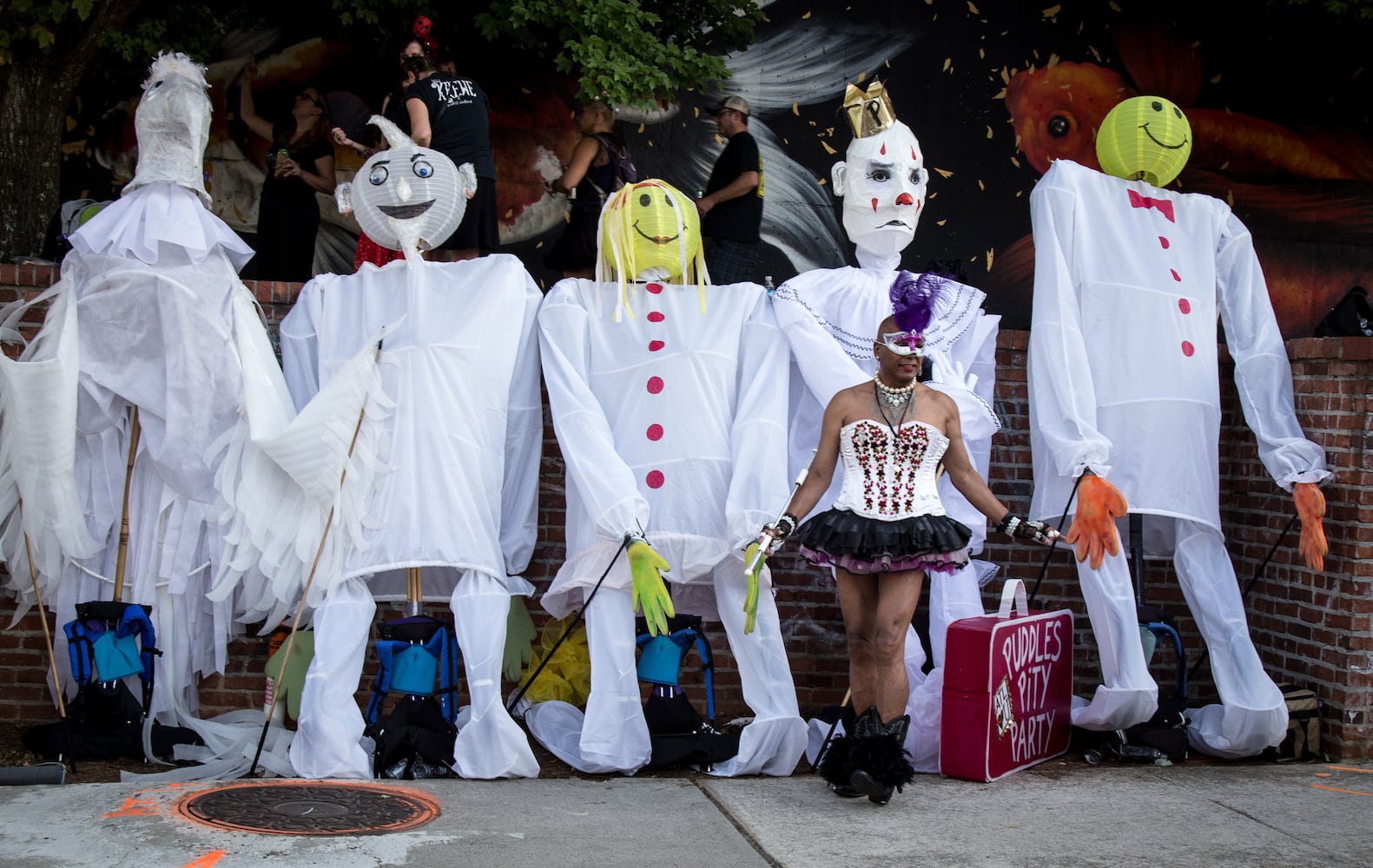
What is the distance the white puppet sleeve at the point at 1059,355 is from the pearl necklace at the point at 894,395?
0.83 meters

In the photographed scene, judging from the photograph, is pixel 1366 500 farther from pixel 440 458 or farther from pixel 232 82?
pixel 232 82

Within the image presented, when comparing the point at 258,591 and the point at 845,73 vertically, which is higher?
the point at 845,73

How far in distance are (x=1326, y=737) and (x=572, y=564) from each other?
3.05 metres

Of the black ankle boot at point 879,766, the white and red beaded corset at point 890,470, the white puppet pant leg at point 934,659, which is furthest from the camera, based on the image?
the white puppet pant leg at point 934,659

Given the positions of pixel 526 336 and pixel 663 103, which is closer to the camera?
pixel 526 336

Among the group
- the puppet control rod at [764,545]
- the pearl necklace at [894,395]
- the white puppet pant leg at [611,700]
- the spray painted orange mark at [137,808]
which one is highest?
the pearl necklace at [894,395]

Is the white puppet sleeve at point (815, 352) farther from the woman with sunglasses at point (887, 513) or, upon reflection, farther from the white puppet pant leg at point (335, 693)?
the white puppet pant leg at point (335, 693)

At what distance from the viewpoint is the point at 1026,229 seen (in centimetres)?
899

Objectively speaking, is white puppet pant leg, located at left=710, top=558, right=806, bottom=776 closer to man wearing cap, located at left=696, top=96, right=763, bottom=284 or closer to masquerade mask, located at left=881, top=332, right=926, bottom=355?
masquerade mask, located at left=881, top=332, right=926, bottom=355

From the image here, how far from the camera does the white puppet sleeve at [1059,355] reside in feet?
17.7

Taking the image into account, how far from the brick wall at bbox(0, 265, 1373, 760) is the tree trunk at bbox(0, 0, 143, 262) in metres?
0.82

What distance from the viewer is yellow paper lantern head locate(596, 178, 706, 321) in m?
5.47

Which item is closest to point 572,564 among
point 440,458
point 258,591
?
point 440,458

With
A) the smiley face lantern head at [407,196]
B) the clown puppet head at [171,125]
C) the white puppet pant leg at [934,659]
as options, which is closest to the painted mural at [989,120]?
the clown puppet head at [171,125]
